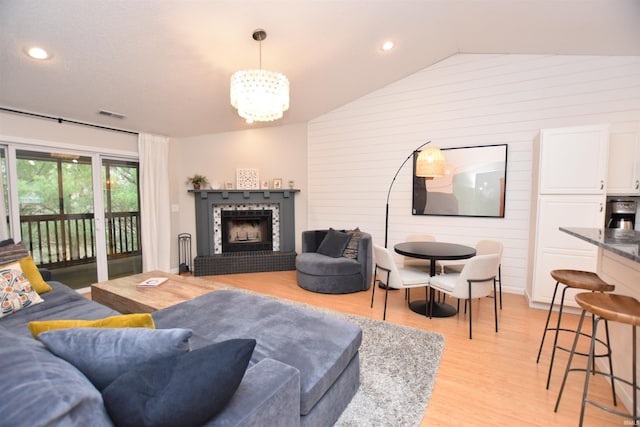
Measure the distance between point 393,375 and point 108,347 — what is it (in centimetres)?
181

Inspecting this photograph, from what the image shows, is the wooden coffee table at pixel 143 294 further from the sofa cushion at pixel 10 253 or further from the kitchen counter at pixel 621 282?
the kitchen counter at pixel 621 282

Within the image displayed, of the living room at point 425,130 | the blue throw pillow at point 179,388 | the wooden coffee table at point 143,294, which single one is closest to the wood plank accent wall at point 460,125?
the living room at point 425,130

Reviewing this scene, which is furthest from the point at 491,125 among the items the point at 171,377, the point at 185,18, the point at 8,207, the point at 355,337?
the point at 8,207

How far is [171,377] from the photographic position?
0.83 meters

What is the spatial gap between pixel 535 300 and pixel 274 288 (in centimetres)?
328

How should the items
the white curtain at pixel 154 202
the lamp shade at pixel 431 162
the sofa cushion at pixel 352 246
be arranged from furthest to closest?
the white curtain at pixel 154 202 → the sofa cushion at pixel 352 246 → the lamp shade at pixel 431 162

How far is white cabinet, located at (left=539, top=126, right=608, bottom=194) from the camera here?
2885 millimetres

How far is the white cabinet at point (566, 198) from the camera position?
9.53 feet

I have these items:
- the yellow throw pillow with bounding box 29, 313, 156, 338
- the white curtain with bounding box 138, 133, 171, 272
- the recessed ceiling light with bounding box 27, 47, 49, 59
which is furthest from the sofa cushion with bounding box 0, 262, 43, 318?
the white curtain with bounding box 138, 133, 171, 272

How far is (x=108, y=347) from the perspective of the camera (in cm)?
96

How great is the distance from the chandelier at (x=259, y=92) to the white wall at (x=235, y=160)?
2754 millimetres

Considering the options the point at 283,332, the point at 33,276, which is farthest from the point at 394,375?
the point at 33,276

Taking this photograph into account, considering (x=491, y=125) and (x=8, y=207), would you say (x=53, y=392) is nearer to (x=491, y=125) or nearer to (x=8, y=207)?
(x=8, y=207)

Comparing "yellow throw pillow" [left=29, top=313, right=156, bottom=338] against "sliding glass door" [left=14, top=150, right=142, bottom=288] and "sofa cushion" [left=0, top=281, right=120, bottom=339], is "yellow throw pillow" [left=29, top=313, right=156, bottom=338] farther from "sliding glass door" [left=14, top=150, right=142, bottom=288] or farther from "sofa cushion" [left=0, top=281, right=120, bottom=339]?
"sliding glass door" [left=14, top=150, right=142, bottom=288]
